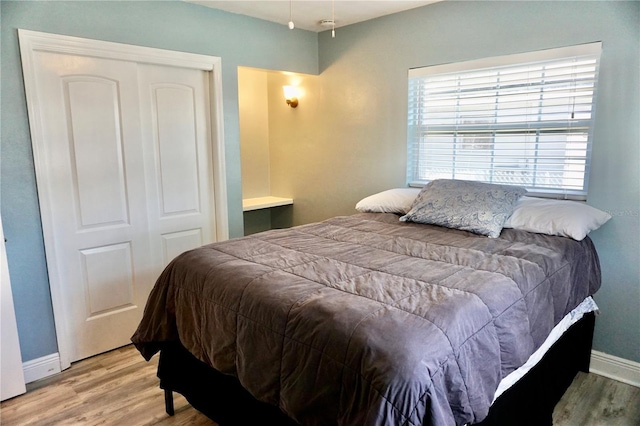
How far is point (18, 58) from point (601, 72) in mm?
3322

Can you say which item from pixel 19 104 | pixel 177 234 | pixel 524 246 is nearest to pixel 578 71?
pixel 524 246

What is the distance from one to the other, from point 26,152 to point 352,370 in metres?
2.32

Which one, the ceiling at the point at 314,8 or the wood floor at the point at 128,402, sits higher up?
the ceiling at the point at 314,8

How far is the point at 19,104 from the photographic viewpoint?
2.38 m

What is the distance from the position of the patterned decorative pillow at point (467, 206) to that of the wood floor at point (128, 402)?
3.44 ft

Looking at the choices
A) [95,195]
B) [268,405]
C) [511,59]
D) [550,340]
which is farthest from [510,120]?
[95,195]

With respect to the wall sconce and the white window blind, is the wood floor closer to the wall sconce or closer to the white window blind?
the white window blind

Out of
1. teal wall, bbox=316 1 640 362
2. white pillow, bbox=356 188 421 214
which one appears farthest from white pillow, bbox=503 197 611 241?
white pillow, bbox=356 188 421 214

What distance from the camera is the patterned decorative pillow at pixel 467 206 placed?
7.75 ft

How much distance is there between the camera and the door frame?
2.40 metres

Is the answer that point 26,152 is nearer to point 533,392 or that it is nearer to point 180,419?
point 180,419

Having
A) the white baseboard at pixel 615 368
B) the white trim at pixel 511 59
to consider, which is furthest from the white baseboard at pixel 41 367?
the white baseboard at pixel 615 368

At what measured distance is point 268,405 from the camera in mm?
1590

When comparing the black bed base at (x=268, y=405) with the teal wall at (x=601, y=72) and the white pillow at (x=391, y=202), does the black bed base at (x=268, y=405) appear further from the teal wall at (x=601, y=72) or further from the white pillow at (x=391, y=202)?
the white pillow at (x=391, y=202)
